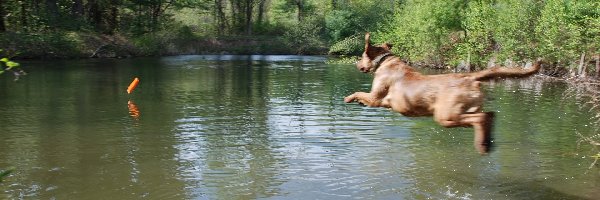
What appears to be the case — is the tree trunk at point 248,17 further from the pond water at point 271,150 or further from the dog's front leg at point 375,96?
the dog's front leg at point 375,96

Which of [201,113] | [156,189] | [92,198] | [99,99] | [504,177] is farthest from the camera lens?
[99,99]

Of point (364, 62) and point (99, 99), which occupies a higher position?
point (364, 62)

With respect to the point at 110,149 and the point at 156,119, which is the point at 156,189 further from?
the point at 156,119

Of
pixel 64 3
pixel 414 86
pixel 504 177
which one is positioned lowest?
pixel 504 177

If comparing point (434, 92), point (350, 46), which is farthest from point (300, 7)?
point (434, 92)

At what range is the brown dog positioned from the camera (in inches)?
262

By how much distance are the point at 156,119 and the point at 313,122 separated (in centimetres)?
440

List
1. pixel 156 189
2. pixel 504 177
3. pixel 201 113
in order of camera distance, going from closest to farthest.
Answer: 1. pixel 156 189
2. pixel 504 177
3. pixel 201 113

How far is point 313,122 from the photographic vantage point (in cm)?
1706

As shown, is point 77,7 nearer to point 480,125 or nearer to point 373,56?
point 373,56

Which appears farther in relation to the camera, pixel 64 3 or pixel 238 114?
pixel 64 3

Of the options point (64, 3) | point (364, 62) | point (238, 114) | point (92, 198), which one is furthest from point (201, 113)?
point (64, 3)

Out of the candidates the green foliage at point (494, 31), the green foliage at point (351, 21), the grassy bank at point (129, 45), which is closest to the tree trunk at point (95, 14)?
the grassy bank at point (129, 45)

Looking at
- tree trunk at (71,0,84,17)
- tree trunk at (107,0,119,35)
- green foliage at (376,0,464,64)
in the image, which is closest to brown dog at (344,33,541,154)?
green foliage at (376,0,464,64)
